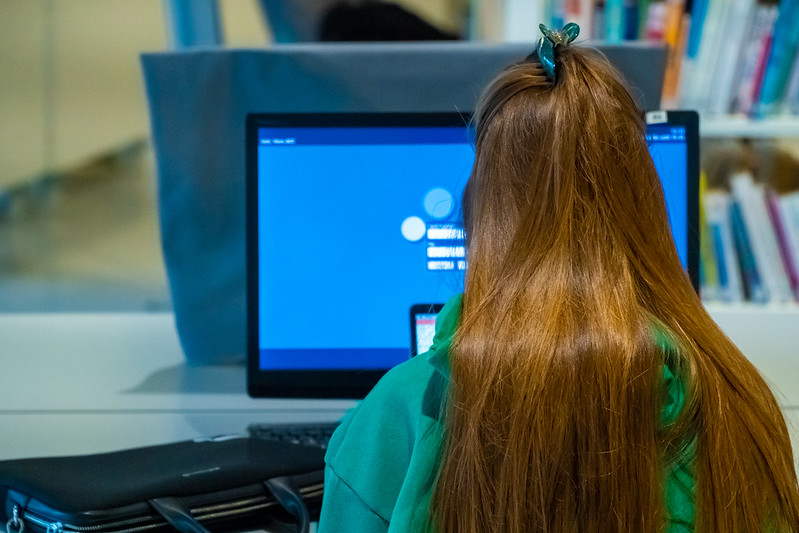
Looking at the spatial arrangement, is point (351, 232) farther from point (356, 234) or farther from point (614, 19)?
point (614, 19)

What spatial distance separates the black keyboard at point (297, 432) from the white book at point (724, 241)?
3.81 ft

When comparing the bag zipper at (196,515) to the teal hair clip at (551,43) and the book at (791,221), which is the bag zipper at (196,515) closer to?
the teal hair clip at (551,43)

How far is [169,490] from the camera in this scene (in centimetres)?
83

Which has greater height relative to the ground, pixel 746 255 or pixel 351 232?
pixel 351 232

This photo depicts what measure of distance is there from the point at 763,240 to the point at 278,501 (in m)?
1.41

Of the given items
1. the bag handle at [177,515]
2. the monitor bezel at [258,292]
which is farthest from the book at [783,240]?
the bag handle at [177,515]

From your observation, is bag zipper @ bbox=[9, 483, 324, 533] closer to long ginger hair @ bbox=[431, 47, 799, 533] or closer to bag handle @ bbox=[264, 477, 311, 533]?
bag handle @ bbox=[264, 477, 311, 533]

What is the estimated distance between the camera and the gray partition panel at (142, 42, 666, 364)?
3.85ft

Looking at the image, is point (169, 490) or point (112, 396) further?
point (112, 396)

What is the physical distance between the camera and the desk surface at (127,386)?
1098 millimetres

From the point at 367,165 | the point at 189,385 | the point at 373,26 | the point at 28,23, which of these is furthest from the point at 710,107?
the point at 28,23

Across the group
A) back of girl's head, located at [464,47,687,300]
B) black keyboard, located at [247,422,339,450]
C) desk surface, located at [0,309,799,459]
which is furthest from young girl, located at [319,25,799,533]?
desk surface, located at [0,309,799,459]

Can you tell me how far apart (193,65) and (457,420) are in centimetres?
76

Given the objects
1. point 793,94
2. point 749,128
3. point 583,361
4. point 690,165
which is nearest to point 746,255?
point 749,128
